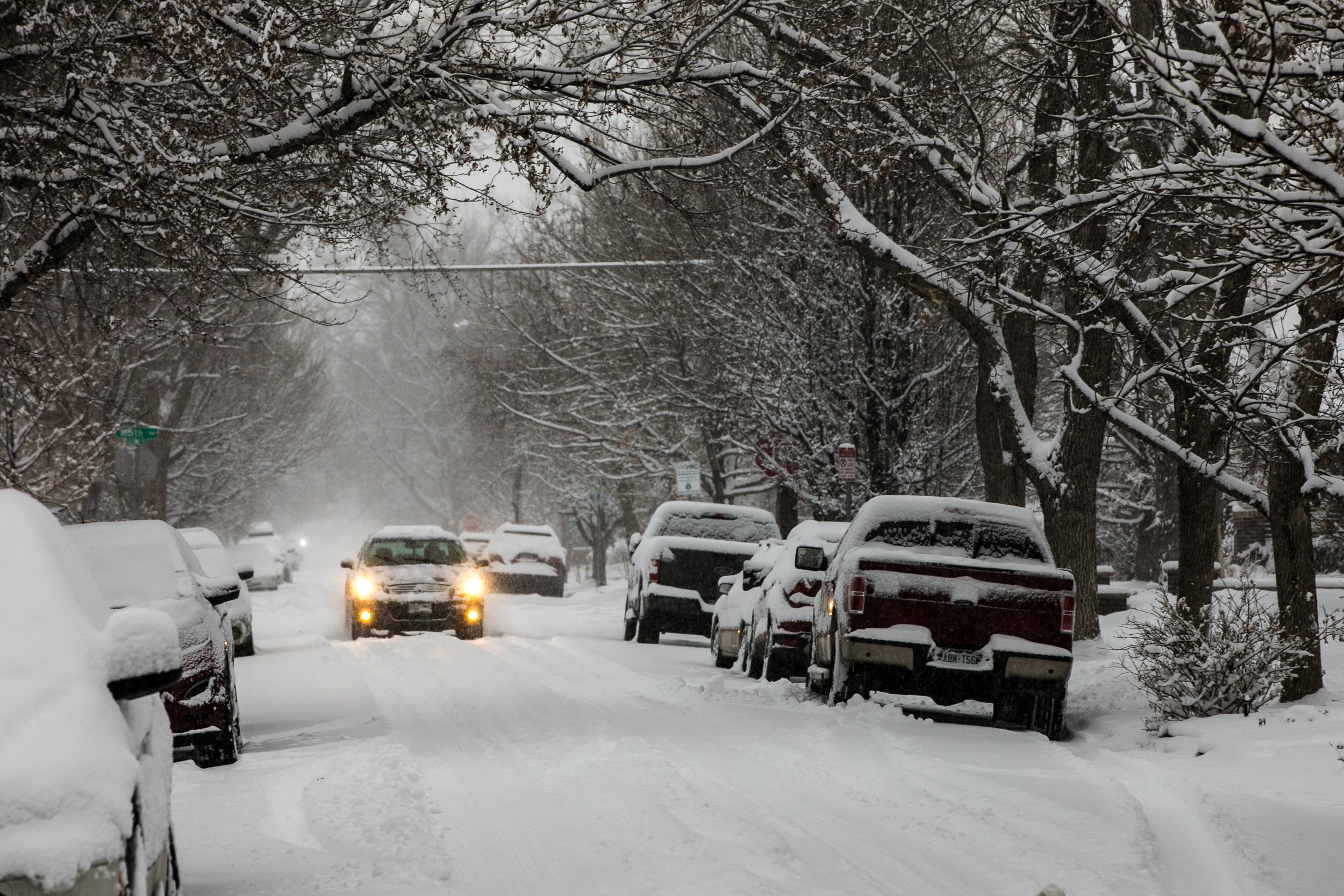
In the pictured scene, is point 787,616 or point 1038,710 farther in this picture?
point 787,616

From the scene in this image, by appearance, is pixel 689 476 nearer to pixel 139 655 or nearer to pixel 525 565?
pixel 525 565

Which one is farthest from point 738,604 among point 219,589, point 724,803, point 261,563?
point 261,563

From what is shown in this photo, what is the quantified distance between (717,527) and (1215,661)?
967 cm

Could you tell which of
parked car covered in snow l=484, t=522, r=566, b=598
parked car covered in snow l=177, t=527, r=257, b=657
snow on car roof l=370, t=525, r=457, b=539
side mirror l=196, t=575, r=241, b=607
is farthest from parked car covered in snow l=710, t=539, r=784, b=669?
parked car covered in snow l=484, t=522, r=566, b=598

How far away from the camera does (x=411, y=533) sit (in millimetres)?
21797

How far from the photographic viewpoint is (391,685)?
1458 centimetres

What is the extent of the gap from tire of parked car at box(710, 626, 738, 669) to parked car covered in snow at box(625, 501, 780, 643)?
76.4 inches

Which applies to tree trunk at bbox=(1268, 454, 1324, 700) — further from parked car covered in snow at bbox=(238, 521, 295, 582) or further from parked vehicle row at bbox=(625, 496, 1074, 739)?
parked car covered in snow at bbox=(238, 521, 295, 582)

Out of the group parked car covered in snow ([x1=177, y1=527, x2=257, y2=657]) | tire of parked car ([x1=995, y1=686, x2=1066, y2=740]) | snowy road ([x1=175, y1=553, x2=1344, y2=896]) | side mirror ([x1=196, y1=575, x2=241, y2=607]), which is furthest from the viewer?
parked car covered in snow ([x1=177, y1=527, x2=257, y2=657])

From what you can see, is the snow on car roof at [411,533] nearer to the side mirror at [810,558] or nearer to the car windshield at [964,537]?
the side mirror at [810,558]

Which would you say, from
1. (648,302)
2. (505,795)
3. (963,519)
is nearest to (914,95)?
(963,519)

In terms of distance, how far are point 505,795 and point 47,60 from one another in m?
7.21

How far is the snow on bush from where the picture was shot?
36.2 feet

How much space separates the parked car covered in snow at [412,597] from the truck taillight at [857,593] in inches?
402
